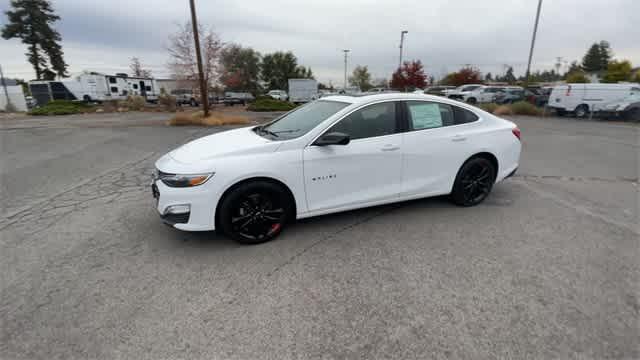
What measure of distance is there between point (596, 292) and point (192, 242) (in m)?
3.77

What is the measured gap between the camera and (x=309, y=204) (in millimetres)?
3436

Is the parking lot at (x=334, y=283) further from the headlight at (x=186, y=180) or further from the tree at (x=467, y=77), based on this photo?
the tree at (x=467, y=77)

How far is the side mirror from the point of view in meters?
3.19

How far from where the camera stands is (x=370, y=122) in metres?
3.65

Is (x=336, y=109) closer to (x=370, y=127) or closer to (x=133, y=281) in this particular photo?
(x=370, y=127)

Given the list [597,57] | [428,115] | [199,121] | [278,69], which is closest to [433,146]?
[428,115]

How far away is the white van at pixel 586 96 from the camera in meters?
16.6

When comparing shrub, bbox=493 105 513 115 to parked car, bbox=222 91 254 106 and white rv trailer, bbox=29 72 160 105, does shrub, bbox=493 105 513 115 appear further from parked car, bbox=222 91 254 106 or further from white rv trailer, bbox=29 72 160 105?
white rv trailer, bbox=29 72 160 105

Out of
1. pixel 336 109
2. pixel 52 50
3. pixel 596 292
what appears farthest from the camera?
pixel 52 50

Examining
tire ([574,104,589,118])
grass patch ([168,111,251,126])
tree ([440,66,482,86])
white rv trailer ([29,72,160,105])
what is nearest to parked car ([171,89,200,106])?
white rv trailer ([29,72,160,105])

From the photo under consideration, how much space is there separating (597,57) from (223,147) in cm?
8684

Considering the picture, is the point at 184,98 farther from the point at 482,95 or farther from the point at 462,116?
the point at 462,116

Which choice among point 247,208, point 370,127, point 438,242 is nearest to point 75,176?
point 247,208

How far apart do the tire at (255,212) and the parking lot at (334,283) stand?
0.16 meters
